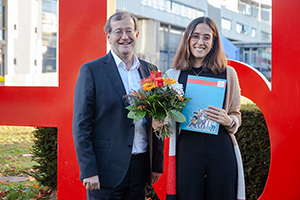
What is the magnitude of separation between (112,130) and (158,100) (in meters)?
0.49

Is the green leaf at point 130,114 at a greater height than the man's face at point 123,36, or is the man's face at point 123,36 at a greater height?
the man's face at point 123,36

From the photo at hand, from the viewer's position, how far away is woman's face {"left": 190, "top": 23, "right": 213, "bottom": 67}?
284 cm

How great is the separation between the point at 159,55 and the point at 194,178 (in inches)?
1521

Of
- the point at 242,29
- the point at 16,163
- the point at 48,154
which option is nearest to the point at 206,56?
the point at 48,154

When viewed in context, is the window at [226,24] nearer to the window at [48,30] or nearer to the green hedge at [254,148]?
the window at [48,30]

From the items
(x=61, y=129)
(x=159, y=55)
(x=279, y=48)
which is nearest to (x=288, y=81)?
(x=279, y=48)

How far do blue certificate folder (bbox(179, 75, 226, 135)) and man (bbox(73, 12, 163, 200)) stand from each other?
363mm

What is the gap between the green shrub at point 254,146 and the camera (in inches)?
186

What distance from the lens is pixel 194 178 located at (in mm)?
2723

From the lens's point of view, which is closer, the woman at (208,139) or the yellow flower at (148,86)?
the yellow flower at (148,86)

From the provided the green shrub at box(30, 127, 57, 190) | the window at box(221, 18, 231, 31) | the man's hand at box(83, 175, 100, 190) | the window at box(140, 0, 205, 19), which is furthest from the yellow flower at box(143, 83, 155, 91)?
the window at box(221, 18, 231, 31)

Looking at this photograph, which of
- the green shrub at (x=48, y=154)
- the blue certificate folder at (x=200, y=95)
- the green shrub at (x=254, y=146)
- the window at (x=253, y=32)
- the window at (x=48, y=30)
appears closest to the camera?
the blue certificate folder at (x=200, y=95)

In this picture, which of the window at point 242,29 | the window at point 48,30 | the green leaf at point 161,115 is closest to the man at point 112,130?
the green leaf at point 161,115

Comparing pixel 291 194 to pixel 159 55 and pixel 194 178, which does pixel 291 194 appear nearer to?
pixel 194 178
